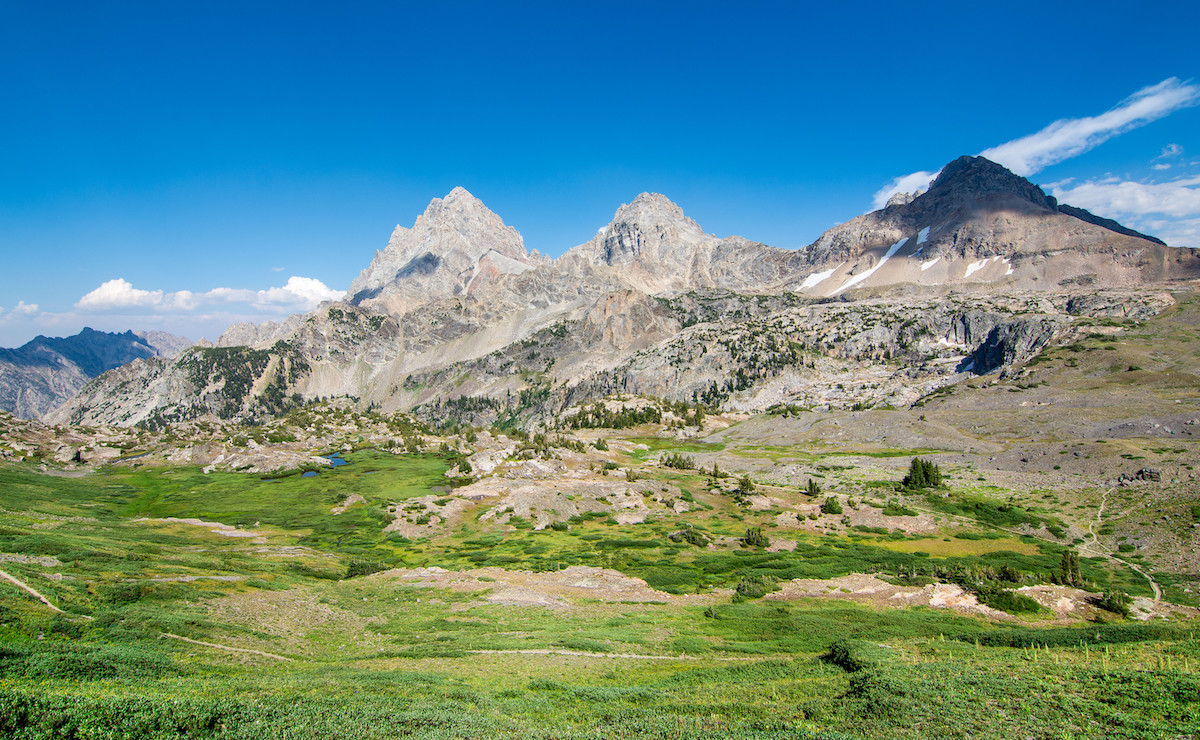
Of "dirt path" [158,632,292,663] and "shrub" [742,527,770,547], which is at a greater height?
"dirt path" [158,632,292,663]

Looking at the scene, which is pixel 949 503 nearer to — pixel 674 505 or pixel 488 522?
pixel 674 505

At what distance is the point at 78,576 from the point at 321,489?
72.9m

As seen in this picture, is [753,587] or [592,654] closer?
[592,654]

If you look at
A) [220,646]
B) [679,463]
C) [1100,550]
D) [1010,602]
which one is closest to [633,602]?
[1010,602]

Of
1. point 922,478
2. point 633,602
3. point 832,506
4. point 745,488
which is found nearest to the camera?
point 633,602

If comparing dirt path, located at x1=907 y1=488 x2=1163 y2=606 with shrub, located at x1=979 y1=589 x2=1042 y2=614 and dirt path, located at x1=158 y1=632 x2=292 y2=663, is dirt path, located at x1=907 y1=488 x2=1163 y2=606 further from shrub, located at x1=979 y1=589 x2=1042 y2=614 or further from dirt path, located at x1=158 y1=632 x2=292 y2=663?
dirt path, located at x1=158 y1=632 x2=292 y2=663

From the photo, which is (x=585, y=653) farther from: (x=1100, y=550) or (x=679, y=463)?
(x=679, y=463)

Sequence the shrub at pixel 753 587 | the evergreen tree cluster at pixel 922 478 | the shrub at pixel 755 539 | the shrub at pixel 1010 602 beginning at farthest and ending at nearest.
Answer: the evergreen tree cluster at pixel 922 478 → the shrub at pixel 755 539 → the shrub at pixel 753 587 → the shrub at pixel 1010 602

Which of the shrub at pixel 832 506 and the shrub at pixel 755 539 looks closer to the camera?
the shrub at pixel 755 539

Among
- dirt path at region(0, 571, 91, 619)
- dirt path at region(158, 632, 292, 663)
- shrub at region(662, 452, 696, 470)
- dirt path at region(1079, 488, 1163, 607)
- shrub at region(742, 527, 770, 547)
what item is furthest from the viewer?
shrub at region(662, 452, 696, 470)

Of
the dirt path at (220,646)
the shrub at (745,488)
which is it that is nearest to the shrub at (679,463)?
the shrub at (745,488)

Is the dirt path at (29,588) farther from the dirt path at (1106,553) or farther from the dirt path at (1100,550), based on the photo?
the dirt path at (1100,550)

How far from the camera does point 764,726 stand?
16.0 meters

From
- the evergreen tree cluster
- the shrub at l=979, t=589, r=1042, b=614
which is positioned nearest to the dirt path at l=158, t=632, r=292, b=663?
→ the shrub at l=979, t=589, r=1042, b=614
